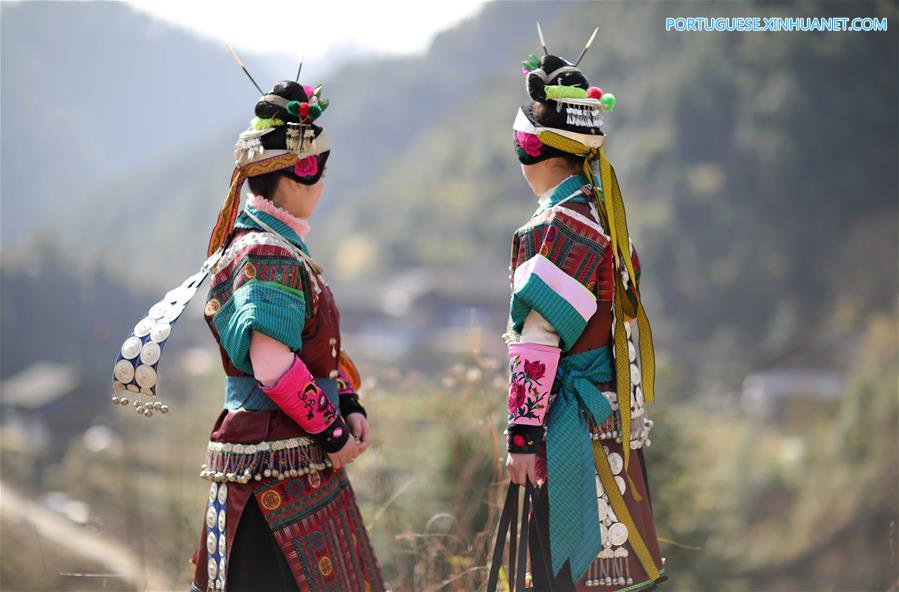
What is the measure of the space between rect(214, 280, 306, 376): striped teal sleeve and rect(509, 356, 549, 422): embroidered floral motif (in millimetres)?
547

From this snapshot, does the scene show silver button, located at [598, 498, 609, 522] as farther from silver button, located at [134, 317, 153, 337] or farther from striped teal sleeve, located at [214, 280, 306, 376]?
silver button, located at [134, 317, 153, 337]

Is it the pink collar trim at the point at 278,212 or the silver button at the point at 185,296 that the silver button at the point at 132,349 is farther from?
the pink collar trim at the point at 278,212

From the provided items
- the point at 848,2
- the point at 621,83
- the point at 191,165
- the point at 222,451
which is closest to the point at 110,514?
the point at 222,451

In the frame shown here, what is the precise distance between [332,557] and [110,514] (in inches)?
203

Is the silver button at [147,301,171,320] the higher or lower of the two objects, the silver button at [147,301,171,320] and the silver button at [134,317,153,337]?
the higher

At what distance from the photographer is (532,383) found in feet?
7.64

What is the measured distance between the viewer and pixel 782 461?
22.4 meters

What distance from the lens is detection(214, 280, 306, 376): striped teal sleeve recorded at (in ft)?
7.25

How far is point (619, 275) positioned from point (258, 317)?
0.96 meters

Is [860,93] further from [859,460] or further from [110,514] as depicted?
[110,514]

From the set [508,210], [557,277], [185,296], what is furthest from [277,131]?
[508,210]

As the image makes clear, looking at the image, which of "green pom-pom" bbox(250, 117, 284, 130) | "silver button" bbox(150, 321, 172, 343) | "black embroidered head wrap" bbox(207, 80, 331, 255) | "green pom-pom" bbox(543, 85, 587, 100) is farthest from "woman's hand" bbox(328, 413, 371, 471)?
"green pom-pom" bbox(543, 85, 587, 100)

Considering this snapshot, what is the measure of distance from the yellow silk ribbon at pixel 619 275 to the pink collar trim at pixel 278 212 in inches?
26.7

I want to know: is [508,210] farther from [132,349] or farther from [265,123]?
[132,349]
